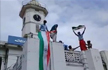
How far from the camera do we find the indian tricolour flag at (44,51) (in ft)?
23.3

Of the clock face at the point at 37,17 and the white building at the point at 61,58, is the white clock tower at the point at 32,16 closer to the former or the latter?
the clock face at the point at 37,17

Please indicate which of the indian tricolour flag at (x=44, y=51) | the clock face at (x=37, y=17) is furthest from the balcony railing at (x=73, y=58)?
the clock face at (x=37, y=17)

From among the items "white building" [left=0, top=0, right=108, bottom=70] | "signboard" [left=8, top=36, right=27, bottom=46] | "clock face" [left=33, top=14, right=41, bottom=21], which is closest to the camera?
"white building" [left=0, top=0, right=108, bottom=70]

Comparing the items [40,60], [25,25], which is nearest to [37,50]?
A: [40,60]

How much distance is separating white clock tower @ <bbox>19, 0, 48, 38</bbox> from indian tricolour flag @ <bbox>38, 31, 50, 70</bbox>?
44.8 feet

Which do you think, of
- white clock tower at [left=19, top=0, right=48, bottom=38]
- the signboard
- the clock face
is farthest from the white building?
the clock face

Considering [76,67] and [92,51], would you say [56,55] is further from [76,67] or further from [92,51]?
[92,51]

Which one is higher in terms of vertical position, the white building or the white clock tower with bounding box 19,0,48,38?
the white clock tower with bounding box 19,0,48,38

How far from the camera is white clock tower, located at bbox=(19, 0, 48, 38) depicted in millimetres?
21766

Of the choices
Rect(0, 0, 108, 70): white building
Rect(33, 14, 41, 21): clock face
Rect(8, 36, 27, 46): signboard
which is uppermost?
Rect(33, 14, 41, 21): clock face

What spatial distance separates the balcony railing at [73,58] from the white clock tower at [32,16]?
13.6 metres

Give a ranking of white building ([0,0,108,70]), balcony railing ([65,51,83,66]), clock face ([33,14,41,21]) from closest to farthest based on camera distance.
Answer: white building ([0,0,108,70]), balcony railing ([65,51,83,66]), clock face ([33,14,41,21])

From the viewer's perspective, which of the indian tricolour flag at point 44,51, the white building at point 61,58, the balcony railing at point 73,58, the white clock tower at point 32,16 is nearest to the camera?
the white building at point 61,58

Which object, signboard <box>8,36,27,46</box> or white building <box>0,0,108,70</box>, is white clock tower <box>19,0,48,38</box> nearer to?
signboard <box>8,36,27,46</box>
